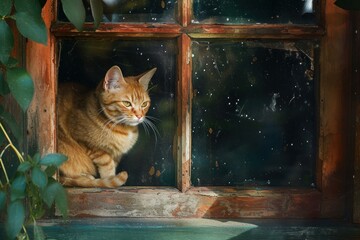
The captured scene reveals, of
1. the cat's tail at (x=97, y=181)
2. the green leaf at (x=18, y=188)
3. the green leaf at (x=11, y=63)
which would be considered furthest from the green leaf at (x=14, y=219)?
the cat's tail at (x=97, y=181)

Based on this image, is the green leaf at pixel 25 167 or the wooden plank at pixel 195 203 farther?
the wooden plank at pixel 195 203

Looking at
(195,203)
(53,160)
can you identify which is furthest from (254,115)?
(53,160)

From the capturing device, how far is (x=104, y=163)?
2.46 metres

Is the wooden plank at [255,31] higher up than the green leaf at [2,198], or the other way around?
the wooden plank at [255,31]

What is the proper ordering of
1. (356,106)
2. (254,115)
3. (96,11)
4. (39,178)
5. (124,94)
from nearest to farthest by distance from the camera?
1. (39,178)
2. (96,11)
3. (356,106)
4. (254,115)
5. (124,94)

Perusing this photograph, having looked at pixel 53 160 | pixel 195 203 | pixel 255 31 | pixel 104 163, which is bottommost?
pixel 195 203

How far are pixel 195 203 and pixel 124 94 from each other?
1.50 feet

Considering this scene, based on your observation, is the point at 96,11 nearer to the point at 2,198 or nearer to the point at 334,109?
the point at 2,198

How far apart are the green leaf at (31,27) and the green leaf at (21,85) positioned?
0.10 m

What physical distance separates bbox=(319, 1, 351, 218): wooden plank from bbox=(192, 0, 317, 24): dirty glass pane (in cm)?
8

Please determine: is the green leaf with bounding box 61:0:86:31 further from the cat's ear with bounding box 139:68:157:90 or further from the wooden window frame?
the cat's ear with bounding box 139:68:157:90

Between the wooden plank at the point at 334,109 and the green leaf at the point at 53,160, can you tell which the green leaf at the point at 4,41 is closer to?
the green leaf at the point at 53,160

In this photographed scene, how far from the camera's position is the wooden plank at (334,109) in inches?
92.4

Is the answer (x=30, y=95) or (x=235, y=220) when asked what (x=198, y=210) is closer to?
(x=235, y=220)
